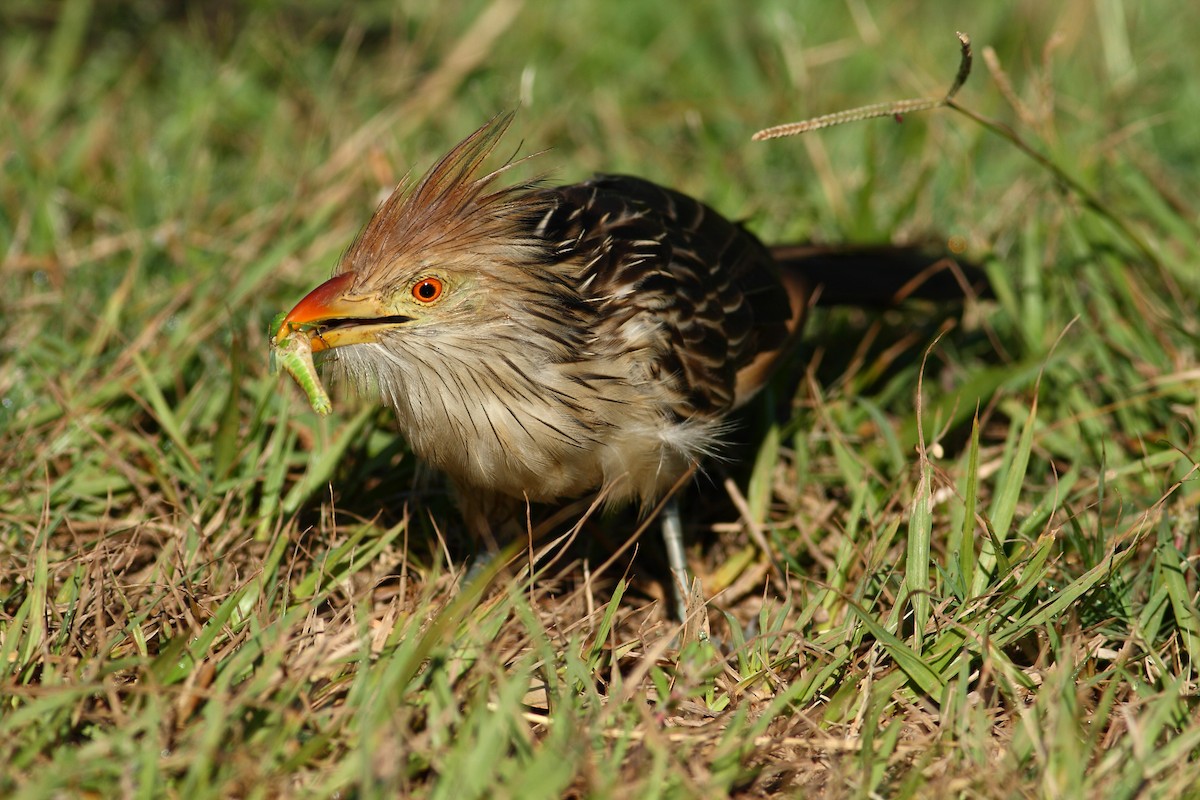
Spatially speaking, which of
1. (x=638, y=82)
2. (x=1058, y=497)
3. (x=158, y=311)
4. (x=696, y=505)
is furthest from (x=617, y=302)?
(x=638, y=82)

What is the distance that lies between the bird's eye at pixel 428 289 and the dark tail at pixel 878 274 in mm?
1824

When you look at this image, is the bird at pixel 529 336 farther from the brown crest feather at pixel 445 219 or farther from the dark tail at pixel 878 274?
the dark tail at pixel 878 274

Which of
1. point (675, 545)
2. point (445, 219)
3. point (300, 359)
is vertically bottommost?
point (675, 545)

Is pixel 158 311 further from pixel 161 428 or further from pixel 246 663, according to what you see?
pixel 246 663

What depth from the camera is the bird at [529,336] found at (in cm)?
358

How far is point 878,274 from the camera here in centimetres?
504

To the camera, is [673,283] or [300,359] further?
[673,283]

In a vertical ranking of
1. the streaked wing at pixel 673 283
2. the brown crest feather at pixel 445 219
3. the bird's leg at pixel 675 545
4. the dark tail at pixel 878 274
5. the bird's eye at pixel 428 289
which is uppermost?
the brown crest feather at pixel 445 219

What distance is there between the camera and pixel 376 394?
12.4 feet

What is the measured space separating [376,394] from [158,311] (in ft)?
5.96

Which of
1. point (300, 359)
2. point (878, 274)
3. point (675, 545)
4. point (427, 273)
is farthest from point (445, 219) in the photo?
point (878, 274)

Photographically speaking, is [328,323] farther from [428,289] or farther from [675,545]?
[675,545]

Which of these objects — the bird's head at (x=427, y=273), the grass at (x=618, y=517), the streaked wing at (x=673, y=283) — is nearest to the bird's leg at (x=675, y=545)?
the grass at (x=618, y=517)

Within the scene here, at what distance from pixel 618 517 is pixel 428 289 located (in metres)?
1.56
